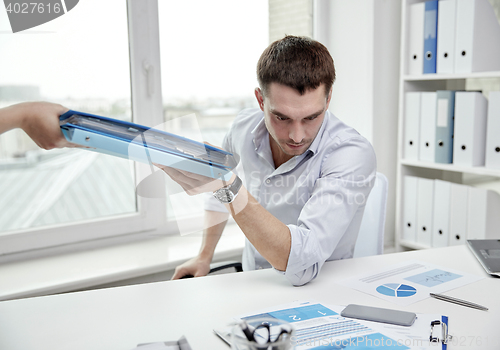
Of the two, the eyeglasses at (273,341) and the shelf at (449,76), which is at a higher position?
the shelf at (449,76)

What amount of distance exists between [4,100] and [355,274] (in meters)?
1.53

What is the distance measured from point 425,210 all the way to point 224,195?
1.59m

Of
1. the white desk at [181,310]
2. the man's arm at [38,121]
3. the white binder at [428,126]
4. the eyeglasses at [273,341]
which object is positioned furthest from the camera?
the white binder at [428,126]

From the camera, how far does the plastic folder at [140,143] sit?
0.77m

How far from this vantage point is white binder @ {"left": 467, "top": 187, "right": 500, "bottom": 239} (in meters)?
1.98

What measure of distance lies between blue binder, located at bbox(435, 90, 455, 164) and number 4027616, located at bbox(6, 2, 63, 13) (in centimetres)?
181

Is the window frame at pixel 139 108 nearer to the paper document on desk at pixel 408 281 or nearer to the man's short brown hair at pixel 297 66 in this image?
the man's short brown hair at pixel 297 66

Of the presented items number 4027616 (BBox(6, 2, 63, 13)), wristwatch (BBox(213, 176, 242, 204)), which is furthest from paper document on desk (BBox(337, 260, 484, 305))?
number 4027616 (BBox(6, 2, 63, 13))

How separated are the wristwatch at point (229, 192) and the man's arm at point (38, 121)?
14.6 inches

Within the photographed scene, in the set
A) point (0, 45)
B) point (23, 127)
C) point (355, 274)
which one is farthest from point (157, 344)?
point (0, 45)

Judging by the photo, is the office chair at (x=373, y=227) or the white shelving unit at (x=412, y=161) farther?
the white shelving unit at (x=412, y=161)

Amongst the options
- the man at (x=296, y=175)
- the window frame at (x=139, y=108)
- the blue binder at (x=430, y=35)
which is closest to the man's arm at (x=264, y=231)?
the man at (x=296, y=175)

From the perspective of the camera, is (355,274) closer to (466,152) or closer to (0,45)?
(466,152)

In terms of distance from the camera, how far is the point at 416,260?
1280 millimetres
